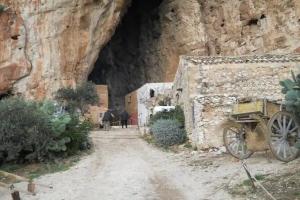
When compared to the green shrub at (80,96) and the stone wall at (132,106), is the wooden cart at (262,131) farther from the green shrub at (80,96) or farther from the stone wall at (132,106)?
the stone wall at (132,106)

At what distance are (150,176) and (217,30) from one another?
856 inches

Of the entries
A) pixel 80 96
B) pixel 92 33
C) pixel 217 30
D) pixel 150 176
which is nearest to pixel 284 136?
pixel 150 176

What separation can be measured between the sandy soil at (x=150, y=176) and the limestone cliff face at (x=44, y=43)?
Answer: 12.1m

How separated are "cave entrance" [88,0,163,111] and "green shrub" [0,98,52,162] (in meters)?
22.8

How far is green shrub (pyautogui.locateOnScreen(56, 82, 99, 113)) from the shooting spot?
87.2 feet

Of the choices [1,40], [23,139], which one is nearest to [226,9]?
[1,40]

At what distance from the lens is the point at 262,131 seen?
10.9 metres

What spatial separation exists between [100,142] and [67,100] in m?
7.64

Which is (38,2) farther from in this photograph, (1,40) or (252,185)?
(252,185)

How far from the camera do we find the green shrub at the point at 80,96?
87.2 ft

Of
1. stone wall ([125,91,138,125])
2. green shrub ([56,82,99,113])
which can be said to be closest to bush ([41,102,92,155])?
green shrub ([56,82,99,113])

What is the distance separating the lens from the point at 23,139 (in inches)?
570

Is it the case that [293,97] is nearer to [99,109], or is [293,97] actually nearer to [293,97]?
[293,97]

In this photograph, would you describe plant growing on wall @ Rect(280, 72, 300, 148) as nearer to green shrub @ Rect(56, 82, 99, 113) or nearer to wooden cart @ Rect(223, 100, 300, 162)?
wooden cart @ Rect(223, 100, 300, 162)
